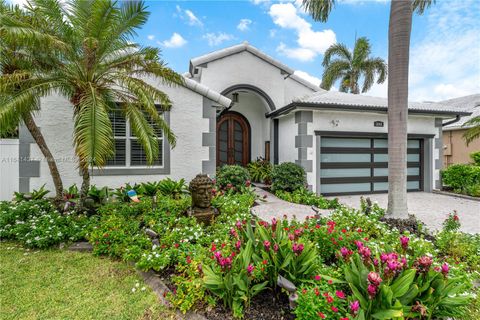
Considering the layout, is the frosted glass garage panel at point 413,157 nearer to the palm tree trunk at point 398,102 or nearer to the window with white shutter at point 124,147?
the palm tree trunk at point 398,102

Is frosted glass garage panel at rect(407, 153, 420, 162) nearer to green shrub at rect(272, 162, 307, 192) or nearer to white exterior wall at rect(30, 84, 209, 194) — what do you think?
green shrub at rect(272, 162, 307, 192)

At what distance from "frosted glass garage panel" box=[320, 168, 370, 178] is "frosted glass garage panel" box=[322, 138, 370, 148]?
96 centimetres

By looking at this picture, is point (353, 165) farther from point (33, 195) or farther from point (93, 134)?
point (33, 195)

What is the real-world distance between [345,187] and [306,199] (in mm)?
2869

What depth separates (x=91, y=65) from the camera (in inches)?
197

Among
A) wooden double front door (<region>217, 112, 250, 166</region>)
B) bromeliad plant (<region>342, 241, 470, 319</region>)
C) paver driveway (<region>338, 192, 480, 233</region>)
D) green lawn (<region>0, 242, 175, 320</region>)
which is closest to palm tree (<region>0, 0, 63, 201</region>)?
green lawn (<region>0, 242, 175, 320</region>)

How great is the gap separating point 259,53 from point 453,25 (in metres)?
7.09

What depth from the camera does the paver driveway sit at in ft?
18.6

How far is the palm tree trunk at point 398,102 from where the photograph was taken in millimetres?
4832

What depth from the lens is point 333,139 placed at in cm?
900

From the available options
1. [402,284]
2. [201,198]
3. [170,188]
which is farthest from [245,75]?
[402,284]

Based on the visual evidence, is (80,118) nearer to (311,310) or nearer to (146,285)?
(146,285)

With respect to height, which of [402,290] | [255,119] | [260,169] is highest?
[255,119]

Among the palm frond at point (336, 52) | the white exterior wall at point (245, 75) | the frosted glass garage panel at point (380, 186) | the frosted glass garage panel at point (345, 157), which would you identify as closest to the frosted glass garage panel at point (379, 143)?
the frosted glass garage panel at point (345, 157)
